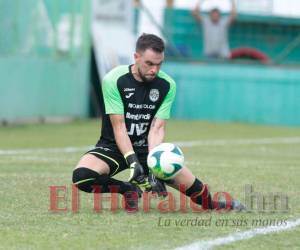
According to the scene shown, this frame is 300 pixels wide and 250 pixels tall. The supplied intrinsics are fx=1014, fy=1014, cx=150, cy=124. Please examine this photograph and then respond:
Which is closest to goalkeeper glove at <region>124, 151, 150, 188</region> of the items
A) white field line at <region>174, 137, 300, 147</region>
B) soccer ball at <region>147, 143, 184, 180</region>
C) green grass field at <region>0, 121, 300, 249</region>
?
soccer ball at <region>147, 143, 184, 180</region>

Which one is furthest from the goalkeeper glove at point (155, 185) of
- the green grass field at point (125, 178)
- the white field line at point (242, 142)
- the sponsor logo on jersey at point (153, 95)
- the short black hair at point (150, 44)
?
the white field line at point (242, 142)

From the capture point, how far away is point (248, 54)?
2461 cm

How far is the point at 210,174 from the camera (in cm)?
1145

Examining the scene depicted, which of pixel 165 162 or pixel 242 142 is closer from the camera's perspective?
pixel 165 162

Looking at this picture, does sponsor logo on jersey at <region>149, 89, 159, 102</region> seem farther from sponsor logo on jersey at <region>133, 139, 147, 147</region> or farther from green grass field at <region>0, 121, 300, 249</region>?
green grass field at <region>0, 121, 300, 249</region>

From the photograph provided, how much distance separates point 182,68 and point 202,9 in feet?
7.69

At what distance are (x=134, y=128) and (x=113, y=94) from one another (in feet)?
1.12

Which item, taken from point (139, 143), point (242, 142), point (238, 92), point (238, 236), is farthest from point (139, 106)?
point (238, 92)

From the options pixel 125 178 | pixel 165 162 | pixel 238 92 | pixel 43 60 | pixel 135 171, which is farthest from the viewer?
pixel 238 92

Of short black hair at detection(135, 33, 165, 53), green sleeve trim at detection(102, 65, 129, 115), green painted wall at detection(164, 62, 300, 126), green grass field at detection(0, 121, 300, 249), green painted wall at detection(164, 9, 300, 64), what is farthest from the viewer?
green painted wall at detection(164, 9, 300, 64)

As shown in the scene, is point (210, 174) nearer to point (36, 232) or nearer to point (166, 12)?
point (36, 232)

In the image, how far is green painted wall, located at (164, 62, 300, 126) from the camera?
22.1 meters

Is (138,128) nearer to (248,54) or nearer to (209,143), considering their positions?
(209,143)

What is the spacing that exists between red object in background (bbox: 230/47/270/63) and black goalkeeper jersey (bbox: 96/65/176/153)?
52.5ft
